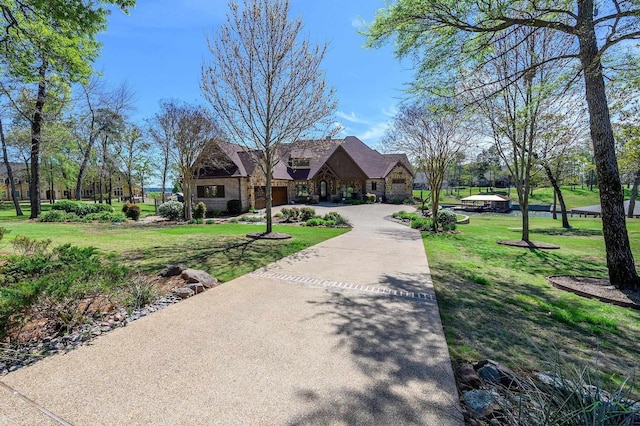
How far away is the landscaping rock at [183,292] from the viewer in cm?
514

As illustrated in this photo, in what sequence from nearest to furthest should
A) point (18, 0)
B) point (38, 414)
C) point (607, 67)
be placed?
1. point (38, 414)
2. point (607, 67)
3. point (18, 0)

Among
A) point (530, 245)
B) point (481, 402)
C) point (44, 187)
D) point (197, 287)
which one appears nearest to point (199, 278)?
point (197, 287)

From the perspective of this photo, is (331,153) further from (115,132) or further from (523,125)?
(523,125)

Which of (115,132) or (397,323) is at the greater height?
(115,132)

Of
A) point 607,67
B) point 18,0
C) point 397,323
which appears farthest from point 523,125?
point 18,0

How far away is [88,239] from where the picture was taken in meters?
10.9

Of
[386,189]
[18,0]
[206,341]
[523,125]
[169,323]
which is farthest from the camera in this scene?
[386,189]

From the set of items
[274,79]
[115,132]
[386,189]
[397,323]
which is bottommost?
[397,323]

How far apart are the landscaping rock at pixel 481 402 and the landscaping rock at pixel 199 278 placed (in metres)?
4.76

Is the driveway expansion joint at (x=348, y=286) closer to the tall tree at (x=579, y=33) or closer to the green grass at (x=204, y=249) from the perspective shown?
the green grass at (x=204, y=249)

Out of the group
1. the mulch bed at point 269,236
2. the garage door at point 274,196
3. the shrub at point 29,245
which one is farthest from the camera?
the garage door at point 274,196

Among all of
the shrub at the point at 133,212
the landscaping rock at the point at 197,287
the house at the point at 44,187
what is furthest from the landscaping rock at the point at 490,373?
the house at the point at 44,187

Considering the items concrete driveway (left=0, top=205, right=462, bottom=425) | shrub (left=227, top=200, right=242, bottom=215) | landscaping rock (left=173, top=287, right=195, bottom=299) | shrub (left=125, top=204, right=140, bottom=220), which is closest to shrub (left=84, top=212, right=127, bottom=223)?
shrub (left=125, top=204, right=140, bottom=220)

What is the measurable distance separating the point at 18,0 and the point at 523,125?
13747 millimetres
